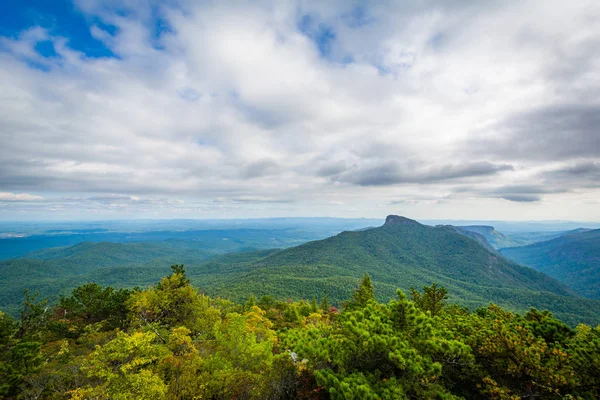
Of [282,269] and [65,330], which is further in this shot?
[282,269]

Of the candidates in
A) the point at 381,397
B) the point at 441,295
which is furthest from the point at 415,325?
the point at 441,295

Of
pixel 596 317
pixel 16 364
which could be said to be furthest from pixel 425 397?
pixel 596 317

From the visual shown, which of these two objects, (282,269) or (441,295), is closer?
→ (441,295)

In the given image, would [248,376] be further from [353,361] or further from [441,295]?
[441,295]

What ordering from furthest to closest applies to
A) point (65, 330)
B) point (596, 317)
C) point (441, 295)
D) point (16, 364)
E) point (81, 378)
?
1. point (596, 317)
2. point (441, 295)
3. point (65, 330)
4. point (16, 364)
5. point (81, 378)

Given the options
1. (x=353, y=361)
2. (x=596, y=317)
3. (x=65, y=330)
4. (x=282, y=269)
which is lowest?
(x=596, y=317)

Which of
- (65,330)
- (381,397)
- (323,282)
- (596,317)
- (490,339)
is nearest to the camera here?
(381,397)

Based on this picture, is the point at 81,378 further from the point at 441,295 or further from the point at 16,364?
the point at 441,295

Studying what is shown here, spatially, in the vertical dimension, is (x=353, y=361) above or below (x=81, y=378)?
above

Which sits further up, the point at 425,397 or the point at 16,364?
A: the point at 425,397
